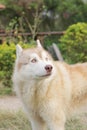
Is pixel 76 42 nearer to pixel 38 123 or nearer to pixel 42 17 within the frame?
pixel 38 123

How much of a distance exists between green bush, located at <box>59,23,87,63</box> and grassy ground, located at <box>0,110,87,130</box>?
3.75 meters

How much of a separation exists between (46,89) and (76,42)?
5556 mm

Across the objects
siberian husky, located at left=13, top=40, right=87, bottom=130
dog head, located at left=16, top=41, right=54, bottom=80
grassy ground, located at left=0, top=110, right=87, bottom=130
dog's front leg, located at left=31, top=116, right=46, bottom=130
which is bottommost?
grassy ground, located at left=0, top=110, right=87, bottom=130

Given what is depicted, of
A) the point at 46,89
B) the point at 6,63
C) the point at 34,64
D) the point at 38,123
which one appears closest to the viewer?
the point at 34,64

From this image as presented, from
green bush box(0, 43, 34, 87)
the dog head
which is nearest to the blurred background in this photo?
green bush box(0, 43, 34, 87)

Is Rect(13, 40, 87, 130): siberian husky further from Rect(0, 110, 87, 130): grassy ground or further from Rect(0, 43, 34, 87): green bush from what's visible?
Rect(0, 43, 34, 87): green bush

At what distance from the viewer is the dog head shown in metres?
5.79

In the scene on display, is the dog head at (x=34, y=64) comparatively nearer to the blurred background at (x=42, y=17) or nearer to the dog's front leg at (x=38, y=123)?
the dog's front leg at (x=38, y=123)

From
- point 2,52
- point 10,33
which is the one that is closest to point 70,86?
point 2,52

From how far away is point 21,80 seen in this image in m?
6.16

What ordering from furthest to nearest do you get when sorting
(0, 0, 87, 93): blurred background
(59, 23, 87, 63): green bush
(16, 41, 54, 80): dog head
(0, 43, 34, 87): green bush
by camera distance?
(0, 0, 87, 93): blurred background < (59, 23, 87, 63): green bush < (0, 43, 34, 87): green bush < (16, 41, 54, 80): dog head

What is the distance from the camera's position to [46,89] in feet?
20.3

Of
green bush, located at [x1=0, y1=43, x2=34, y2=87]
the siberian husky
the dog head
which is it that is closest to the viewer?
the dog head

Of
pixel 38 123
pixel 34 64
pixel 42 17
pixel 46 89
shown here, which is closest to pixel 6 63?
pixel 38 123
